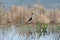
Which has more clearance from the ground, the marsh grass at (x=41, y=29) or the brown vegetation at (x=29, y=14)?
the brown vegetation at (x=29, y=14)

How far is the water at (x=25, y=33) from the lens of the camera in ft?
8.79

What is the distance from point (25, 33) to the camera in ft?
8.84

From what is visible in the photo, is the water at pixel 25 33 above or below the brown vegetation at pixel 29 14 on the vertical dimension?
below

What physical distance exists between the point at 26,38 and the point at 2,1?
0.61 m

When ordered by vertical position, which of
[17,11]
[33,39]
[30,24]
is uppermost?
[17,11]

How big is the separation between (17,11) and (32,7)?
0.71 feet

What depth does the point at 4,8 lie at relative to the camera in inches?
106

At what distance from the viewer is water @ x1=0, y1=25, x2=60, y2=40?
2.68 metres

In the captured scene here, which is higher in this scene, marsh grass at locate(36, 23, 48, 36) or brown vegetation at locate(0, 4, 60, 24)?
brown vegetation at locate(0, 4, 60, 24)

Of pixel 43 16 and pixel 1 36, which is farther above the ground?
pixel 43 16

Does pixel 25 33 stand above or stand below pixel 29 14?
below

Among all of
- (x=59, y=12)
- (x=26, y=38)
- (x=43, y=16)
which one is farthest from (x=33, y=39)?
(x=59, y=12)

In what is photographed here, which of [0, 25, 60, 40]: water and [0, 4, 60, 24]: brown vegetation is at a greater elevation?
[0, 4, 60, 24]: brown vegetation

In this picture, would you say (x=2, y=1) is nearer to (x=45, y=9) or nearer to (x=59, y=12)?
(x=45, y=9)
